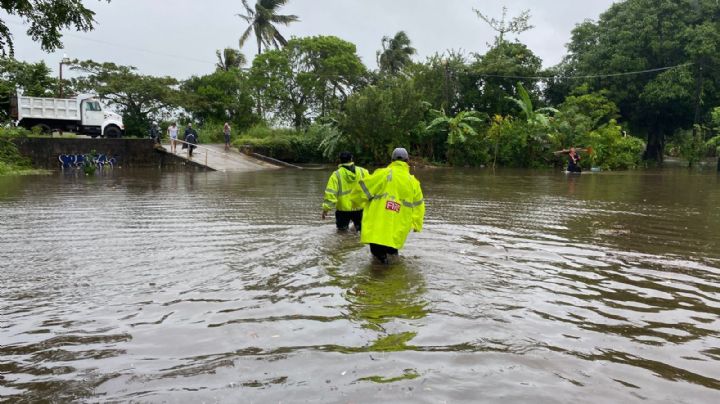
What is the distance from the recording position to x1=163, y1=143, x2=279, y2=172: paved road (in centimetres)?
2953

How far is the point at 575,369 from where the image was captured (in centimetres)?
379

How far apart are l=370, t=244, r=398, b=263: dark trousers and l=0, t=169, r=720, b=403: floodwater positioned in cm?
13

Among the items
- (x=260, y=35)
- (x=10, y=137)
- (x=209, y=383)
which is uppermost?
(x=260, y=35)

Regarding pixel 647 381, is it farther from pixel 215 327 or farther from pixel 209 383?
pixel 215 327

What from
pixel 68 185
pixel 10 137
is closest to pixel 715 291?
pixel 68 185

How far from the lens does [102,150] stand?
95.9 ft

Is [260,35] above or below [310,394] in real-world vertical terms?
above

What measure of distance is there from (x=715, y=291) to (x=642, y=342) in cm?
216

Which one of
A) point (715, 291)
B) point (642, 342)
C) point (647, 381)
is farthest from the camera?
point (715, 291)

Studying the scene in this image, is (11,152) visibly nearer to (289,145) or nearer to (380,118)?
(289,145)

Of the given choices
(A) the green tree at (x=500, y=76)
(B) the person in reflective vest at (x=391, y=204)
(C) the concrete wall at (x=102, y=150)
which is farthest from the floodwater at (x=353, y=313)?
(A) the green tree at (x=500, y=76)

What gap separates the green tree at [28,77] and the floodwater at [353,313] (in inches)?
1249

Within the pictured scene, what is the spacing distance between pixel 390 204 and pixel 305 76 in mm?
38237

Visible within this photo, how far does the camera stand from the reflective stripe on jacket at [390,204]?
6.38m
